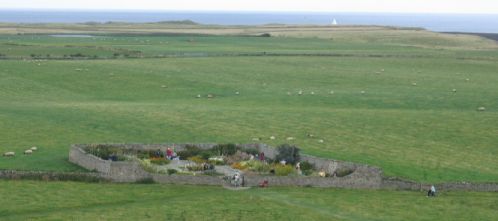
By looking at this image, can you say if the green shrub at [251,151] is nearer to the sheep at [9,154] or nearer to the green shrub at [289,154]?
the green shrub at [289,154]

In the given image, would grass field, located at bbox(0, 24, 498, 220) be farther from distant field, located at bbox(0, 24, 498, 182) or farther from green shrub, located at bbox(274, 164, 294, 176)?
green shrub, located at bbox(274, 164, 294, 176)

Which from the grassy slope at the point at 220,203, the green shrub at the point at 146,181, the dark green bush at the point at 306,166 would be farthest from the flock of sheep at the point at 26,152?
the dark green bush at the point at 306,166

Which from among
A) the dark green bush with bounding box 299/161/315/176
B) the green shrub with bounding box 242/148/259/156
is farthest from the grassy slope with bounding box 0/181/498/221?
the green shrub with bounding box 242/148/259/156

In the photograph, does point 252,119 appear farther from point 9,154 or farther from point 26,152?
point 9,154

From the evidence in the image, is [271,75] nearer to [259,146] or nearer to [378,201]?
[259,146]

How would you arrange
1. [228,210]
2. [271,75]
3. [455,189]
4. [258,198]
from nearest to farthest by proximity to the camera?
[228,210] → [258,198] → [455,189] → [271,75]

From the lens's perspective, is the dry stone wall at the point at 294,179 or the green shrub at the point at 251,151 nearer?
the dry stone wall at the point at 294,179

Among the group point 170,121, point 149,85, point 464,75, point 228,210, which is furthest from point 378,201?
point 464,75
